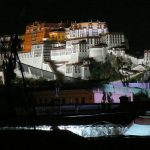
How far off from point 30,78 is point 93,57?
8.19ft

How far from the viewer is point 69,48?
56.0 ft

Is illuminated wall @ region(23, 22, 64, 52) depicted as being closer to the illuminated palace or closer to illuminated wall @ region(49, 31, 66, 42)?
the illuminated palace

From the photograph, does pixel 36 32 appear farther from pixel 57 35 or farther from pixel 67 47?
pixel 67 47

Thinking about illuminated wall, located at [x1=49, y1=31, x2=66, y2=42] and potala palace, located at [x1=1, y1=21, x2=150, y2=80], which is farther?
illuminated wall, located at [x1=49, y1=31, x2=66, y2=42]

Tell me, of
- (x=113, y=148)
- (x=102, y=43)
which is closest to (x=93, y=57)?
(x=102, y=43)

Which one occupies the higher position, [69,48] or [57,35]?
[57,35]

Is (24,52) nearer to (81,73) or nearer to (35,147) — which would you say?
(81,73)

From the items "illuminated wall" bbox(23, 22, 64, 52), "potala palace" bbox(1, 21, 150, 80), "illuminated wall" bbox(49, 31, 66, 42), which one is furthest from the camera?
"illuminated wall" bbox(49, 31, 66, 42)

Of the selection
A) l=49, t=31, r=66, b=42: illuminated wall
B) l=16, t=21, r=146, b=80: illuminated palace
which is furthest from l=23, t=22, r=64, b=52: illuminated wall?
l=49, t=31, r=66, b=42: illuminated wall

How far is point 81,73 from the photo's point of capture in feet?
48.5

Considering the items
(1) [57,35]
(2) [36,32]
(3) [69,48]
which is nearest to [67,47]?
(3) [69,48]

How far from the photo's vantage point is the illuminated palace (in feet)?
50.1

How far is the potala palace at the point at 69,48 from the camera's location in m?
15.2

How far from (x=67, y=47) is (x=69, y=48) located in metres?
0.14
